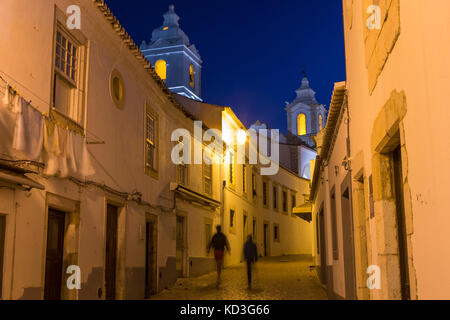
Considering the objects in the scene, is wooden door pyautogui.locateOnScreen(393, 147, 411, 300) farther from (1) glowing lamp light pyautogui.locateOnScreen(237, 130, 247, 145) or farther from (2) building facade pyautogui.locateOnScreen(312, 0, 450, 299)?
(1) glowing lamp light pyautogui.locateOnScreen(237, 130, 247, 145)

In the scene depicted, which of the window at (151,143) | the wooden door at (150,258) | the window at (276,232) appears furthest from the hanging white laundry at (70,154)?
the window at (276,232)

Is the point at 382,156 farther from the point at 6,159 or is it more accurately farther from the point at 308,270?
the point at 308,270

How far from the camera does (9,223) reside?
7.03 meters

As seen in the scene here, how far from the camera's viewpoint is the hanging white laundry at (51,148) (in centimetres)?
791

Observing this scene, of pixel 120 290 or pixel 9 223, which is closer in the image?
pixel 9 223

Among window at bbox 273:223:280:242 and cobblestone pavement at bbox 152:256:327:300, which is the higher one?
window at bbox 273:223:280:242

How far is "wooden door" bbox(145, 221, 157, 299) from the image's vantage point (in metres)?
13.9

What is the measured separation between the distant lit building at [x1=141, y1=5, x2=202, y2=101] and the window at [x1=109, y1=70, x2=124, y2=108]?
22.9 meters

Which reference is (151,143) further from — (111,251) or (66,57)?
(66,57)

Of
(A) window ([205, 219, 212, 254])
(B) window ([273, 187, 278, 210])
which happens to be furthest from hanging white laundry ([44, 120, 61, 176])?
(B) window ([273, 187, 278, 210])

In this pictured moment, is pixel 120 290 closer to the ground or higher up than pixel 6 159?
closer to the ground
